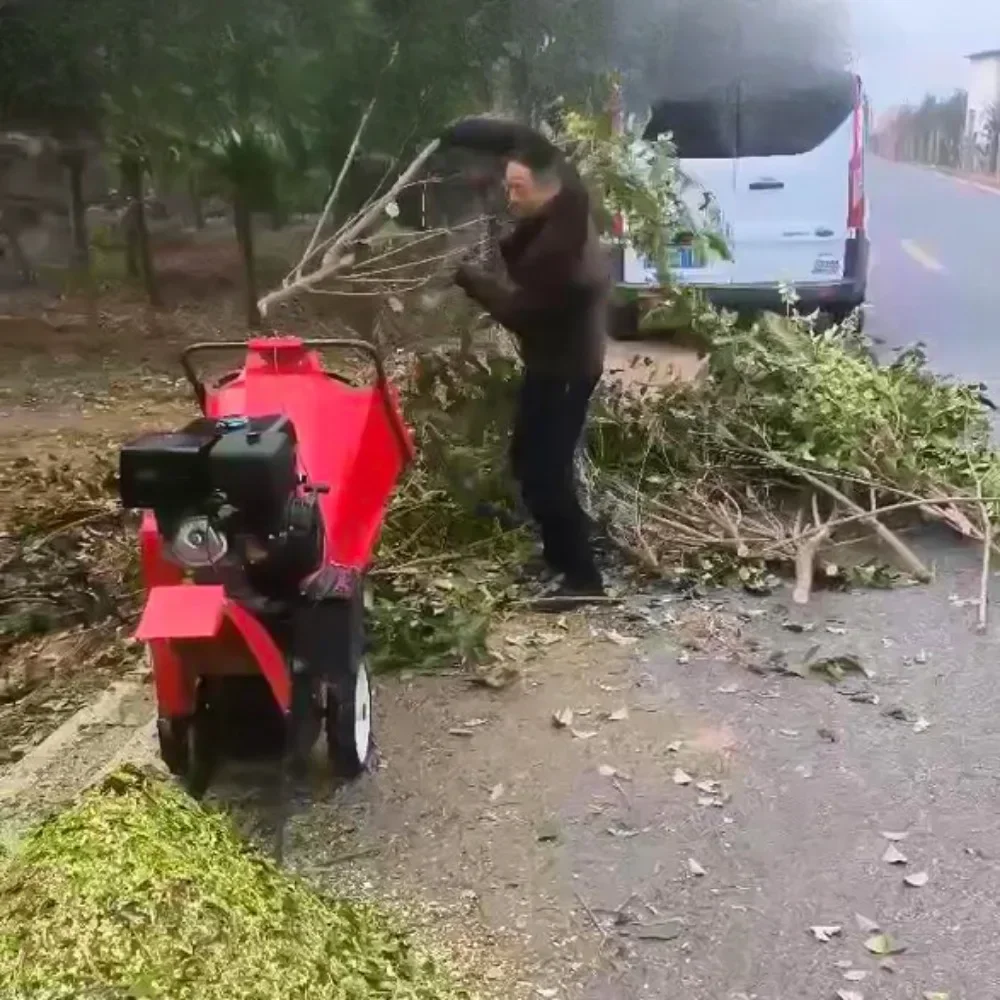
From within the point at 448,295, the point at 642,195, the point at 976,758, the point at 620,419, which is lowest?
the point at 976,758

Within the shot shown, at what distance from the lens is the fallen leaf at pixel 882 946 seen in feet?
8.97

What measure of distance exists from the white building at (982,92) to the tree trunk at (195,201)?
6.66 meters

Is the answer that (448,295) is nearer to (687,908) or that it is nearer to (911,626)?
(911,626)

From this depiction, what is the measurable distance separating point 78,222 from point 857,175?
5.93m

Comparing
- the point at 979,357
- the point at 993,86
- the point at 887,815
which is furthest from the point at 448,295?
the point at 993,86

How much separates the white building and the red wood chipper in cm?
947

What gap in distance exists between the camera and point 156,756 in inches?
133

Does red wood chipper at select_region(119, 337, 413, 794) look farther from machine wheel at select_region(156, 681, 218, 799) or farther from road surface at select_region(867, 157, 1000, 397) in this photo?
road surface at select_region(867, 157, 1000, 397)

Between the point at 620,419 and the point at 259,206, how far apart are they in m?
3.31

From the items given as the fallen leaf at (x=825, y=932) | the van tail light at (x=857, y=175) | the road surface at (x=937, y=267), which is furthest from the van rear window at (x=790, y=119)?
the fallen leaf at (x=825, y=932)

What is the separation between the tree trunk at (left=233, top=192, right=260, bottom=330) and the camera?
8.11 meters

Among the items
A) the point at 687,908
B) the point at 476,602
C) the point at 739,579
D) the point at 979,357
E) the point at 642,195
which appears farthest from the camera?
the point at 979,357

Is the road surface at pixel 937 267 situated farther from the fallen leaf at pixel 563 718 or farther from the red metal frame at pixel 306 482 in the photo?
the red metal frame at pixel 306 482

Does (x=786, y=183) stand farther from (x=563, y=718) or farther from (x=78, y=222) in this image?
(x=563, y=718)
